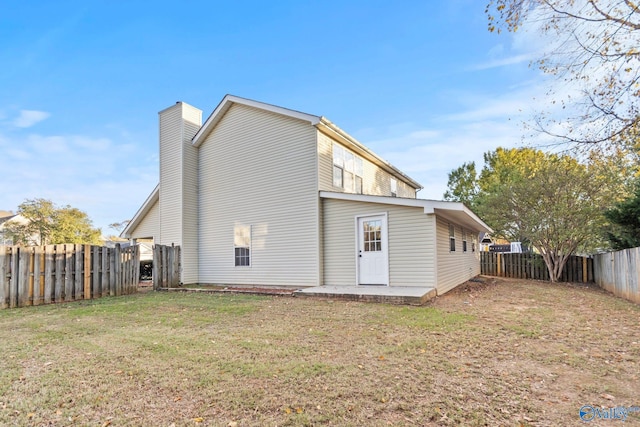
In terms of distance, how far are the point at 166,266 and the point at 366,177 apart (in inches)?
341

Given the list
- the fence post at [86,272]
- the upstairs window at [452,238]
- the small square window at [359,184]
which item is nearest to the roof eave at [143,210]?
the fence post at [86,272]

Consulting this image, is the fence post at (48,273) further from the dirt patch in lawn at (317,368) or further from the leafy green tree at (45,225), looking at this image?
the leafy green tree at (45,225)

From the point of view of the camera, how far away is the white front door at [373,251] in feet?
32.9

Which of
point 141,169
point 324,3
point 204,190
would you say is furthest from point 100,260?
point 141,169

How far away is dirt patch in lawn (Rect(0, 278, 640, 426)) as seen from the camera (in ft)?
9.07

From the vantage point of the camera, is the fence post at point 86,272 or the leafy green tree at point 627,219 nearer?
the fence post at point 86,272

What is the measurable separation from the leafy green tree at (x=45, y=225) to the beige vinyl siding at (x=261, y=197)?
24964 millimetres

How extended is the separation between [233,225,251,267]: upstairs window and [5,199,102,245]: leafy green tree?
26.5 meters

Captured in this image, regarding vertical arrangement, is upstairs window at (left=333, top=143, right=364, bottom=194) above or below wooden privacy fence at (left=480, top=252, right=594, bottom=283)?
above

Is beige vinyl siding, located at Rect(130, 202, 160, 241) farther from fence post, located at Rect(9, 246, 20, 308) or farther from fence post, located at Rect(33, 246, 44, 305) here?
fence post, located at Rect(9, 246, 20, 308)

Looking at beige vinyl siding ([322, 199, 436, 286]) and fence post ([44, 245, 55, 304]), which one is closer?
fence post ([44, 245, 55, 304])

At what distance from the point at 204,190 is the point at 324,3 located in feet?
26.6

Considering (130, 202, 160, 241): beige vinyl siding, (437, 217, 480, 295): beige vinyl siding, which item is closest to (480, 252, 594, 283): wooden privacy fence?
(437, 217, 480, 295): beige vinyl siding

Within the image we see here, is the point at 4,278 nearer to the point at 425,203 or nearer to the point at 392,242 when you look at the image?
the point at 392,242
